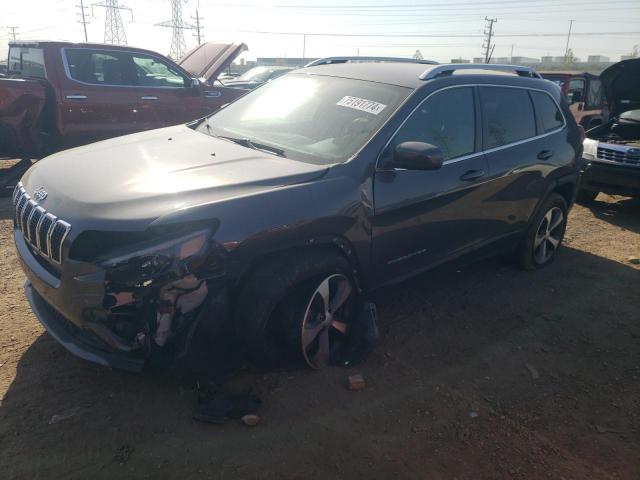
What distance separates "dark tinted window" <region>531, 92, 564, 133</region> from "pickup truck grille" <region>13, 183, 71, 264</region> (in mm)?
4040

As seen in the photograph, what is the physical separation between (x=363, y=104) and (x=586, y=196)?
5.57 metres

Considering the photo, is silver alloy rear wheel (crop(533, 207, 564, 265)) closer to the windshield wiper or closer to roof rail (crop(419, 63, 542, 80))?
roof rail (crop(419, 63, 542, 80))

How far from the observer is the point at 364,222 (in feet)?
10.5

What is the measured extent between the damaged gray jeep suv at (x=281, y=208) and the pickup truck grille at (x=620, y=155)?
3.21 metres

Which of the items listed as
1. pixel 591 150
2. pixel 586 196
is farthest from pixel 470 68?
pixel 586 196

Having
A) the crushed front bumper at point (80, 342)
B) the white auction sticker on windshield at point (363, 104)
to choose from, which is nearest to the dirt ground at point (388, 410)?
the crushed front bumper at point (80, 342)

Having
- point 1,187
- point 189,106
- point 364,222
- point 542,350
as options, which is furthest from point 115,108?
point 542,350

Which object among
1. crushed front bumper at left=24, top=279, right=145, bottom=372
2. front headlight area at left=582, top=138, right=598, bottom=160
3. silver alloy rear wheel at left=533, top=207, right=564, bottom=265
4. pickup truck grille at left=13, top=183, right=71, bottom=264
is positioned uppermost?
pickup truck grille at left=13, top=183, right=71, bottom=264

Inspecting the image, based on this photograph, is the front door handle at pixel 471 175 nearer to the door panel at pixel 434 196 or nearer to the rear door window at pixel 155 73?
the door panel at pixel 434 196

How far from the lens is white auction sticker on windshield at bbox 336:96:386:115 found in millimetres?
3490

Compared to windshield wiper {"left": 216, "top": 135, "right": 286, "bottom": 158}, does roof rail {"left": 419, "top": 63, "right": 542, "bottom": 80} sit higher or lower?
higher

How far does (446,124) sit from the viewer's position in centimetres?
376

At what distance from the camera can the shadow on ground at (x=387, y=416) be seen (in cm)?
252

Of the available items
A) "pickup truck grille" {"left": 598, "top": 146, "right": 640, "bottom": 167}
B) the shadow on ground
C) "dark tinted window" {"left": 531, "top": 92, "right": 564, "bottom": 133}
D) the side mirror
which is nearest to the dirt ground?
the shadow on ground
